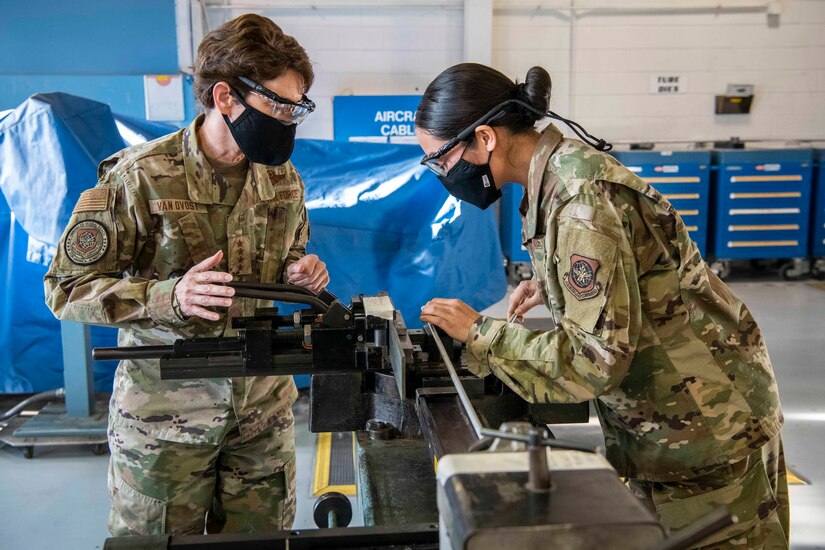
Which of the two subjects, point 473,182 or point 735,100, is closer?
point 473,182

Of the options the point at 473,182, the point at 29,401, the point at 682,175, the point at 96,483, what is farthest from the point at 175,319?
the point at 682,175

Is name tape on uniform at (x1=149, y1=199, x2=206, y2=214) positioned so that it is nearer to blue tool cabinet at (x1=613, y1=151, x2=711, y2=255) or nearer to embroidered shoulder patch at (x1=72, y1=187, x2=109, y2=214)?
embroidered shoulder patch at (x1=72, y1=187, x2=109, y2=214)

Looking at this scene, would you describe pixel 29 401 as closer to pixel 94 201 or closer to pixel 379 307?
pixel 94 201

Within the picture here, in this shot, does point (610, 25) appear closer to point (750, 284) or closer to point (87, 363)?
point (750, 284)

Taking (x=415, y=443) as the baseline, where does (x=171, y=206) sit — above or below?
above

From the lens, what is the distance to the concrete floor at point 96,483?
229 centimetres

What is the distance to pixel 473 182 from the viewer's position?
1.31 m

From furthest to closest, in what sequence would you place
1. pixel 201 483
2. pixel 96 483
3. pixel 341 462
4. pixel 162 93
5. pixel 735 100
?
pixel 735 100, pixel 162 93, pixel 341 462, pixel 96 483, pixel 201 483

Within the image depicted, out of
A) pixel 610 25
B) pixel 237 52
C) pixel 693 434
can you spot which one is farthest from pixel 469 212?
pixel 610 25

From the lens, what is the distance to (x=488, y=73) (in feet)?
3.93

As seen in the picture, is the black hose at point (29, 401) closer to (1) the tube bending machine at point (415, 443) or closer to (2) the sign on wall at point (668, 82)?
(1) the tube bending machine at point (415, 443)

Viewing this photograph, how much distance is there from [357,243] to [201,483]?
1.87 m

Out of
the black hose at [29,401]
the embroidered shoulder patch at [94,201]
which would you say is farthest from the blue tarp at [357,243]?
the embroidered shoulder patch at [94,201]

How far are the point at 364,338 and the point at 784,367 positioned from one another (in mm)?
3362
